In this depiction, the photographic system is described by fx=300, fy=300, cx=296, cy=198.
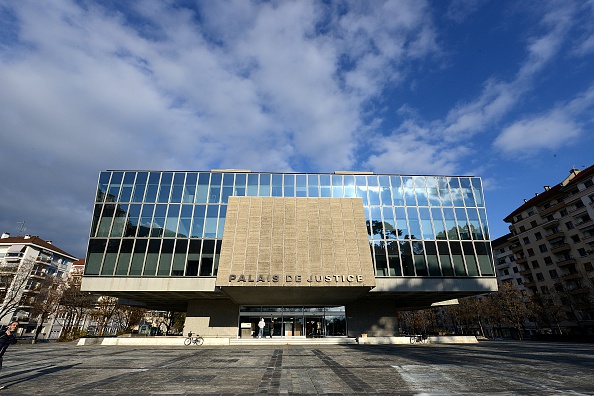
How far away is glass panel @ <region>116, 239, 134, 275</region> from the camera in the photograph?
32.6m

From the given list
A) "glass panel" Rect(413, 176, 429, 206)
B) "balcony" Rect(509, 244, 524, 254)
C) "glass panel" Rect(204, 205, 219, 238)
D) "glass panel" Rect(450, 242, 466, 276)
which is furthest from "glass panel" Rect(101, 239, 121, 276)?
"balcony" Rect(509, 244, 524, 254)

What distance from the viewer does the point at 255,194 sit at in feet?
121

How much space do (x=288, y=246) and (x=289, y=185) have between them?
1124 centimetres

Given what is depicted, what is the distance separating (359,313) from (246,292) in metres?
16.1

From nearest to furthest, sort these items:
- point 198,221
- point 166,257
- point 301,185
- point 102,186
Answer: point 166,257 → point 198,221 → point 102,186 → point 301,185

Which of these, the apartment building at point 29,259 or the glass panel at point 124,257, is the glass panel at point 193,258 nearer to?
the glass panel at point 124,257

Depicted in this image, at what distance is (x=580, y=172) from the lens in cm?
6419

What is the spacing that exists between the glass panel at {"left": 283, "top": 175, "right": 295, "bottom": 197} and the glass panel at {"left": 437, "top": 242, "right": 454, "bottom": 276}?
1831cm

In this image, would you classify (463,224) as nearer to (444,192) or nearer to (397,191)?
(444,192)

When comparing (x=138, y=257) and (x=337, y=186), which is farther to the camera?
(x=337, y=186)

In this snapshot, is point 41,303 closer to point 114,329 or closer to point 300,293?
point 114,329

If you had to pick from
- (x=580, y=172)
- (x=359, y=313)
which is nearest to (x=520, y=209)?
(x=580, y=172)

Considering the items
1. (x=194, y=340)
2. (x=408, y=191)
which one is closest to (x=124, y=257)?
(x=194, y=340)

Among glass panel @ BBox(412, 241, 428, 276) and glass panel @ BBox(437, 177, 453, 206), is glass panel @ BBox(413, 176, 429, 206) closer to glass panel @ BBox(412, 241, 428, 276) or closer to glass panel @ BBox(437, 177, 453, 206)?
glass panel @ BBox(437, 177, 453, 206)
